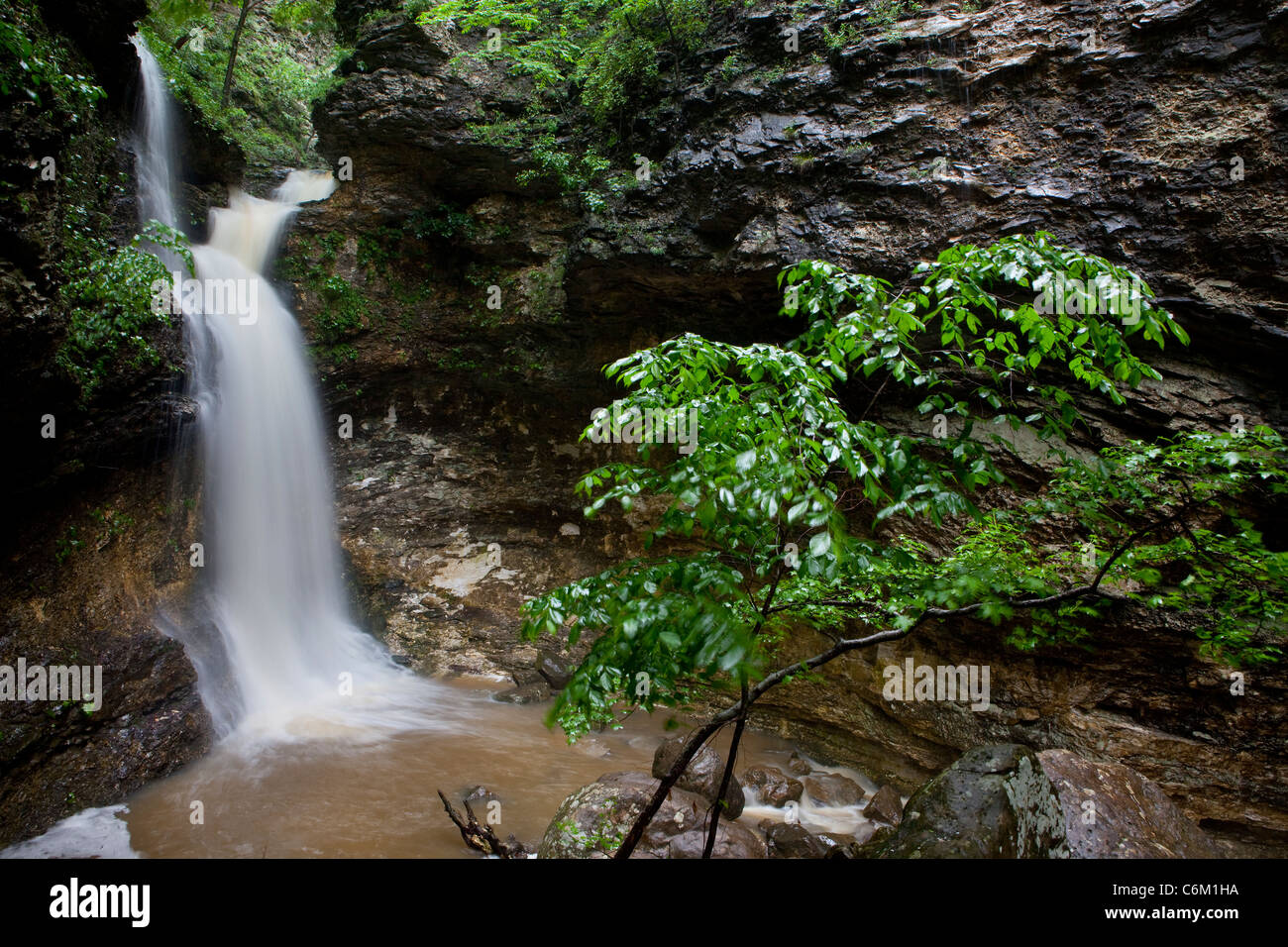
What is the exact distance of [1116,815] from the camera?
3971 mm

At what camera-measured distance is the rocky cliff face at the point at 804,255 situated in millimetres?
5801

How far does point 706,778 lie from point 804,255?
614 centimetres

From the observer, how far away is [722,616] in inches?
70.2

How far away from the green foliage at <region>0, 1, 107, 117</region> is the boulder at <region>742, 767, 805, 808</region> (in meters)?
9.36

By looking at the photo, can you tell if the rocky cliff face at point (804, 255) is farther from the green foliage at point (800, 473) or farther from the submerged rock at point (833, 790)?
the green foliage at point (800, 473)

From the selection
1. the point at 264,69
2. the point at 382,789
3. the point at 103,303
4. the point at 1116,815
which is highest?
the point at 264,69

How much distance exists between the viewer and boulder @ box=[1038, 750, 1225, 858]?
148 inches

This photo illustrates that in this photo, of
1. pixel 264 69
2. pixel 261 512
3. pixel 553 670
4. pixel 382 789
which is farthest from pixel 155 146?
pixel 553 670

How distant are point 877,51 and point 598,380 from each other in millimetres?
5847

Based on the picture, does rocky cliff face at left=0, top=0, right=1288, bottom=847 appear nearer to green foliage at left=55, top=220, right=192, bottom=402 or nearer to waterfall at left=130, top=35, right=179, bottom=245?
green foliage at left=55, top=220, right=192, bottom=402

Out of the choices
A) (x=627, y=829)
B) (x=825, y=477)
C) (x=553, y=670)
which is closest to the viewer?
(x=825, y=477)

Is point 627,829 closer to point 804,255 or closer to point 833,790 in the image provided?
point 833,790
